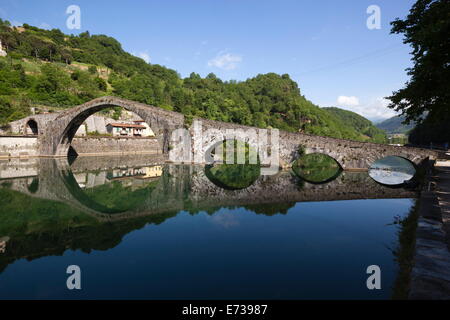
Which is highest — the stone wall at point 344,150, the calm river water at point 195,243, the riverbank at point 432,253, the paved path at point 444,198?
the stone wall at point 344,150

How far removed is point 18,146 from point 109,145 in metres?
9.76

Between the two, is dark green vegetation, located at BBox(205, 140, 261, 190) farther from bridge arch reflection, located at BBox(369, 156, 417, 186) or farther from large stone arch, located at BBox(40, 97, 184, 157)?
bridge arch reflection, located at BBox(369, 156, 417, 186)

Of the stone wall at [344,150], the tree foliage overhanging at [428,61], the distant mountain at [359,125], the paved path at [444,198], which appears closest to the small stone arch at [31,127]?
the stone wall at [344,150]

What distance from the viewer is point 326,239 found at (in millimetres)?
7188

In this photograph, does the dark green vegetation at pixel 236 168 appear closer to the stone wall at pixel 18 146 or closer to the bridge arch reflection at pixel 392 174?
the bridge arch reflection at pixel 392 174

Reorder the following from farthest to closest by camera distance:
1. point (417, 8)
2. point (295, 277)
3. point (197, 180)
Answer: point (197, 180)
point (417, 8)
point (295, 277)

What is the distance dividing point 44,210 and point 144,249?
19.4ft

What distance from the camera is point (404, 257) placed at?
18.5 feet

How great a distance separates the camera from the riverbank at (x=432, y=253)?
349cm

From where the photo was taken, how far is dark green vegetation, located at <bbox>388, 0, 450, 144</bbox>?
28.2 ft

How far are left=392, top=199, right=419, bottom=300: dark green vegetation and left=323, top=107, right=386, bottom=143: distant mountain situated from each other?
102 meters

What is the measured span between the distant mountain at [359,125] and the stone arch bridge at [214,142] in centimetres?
8798
